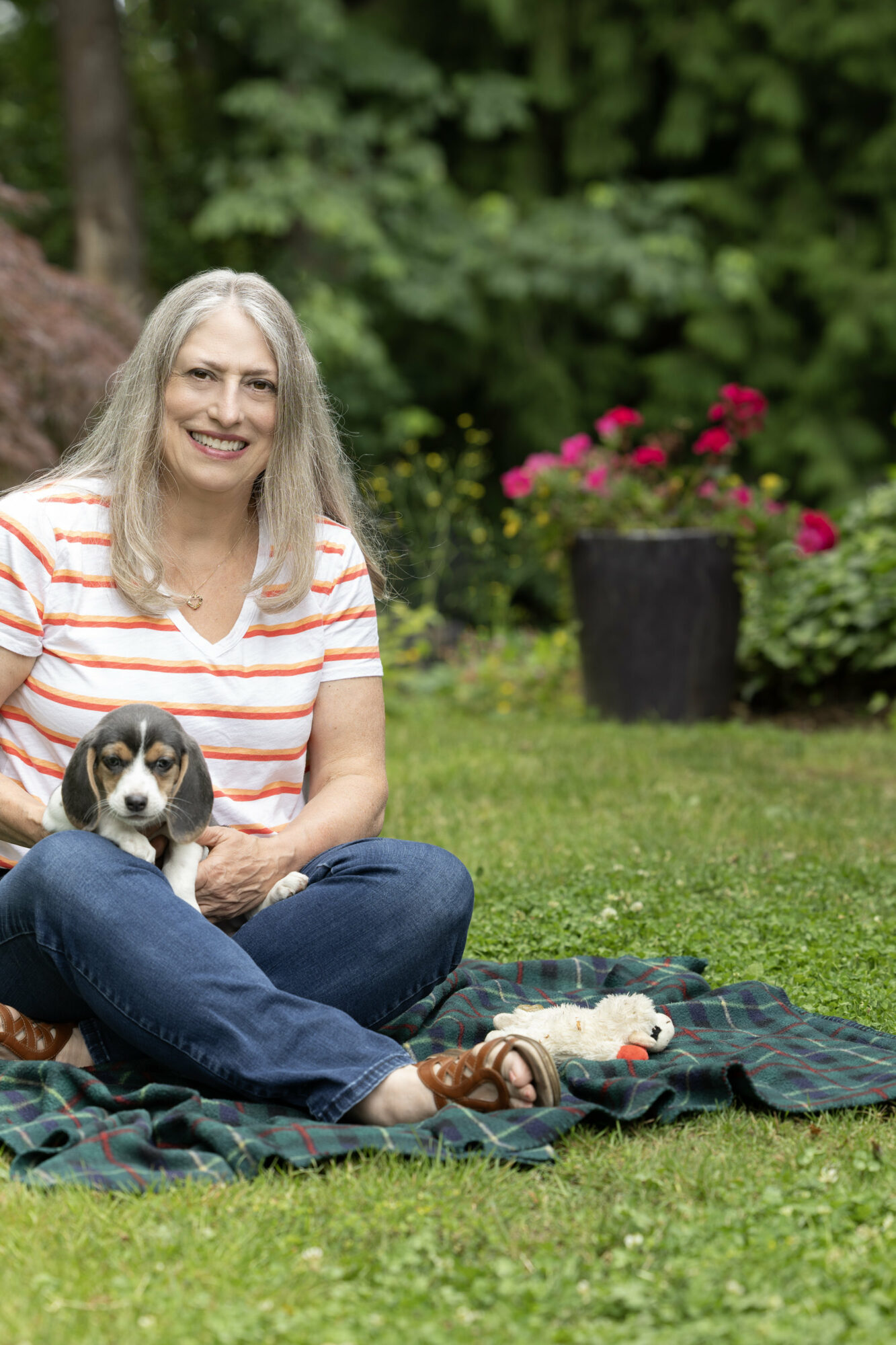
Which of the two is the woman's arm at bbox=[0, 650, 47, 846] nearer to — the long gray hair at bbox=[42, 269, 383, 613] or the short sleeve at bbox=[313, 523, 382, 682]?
the long gray hair at bbox=[42, 269, 383, 613]

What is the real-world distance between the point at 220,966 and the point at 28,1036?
584 mm

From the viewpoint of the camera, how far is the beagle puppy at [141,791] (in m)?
2.33

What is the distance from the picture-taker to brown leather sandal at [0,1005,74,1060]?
8.45 ft

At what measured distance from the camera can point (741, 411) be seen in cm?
A: 716

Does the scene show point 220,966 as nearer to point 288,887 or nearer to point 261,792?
point 288,887

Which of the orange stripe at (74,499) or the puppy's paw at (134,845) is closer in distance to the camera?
the puppy's paw at (134,845)

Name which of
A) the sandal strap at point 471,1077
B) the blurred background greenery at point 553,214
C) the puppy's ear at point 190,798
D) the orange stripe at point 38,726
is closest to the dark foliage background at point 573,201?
the blurred background greenery at point 553,214

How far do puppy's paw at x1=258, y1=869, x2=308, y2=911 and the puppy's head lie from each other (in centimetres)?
22

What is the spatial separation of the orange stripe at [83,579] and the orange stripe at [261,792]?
1.53 feet

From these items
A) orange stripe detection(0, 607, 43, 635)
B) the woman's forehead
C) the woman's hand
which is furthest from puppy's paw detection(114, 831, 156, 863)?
the woman's forehead

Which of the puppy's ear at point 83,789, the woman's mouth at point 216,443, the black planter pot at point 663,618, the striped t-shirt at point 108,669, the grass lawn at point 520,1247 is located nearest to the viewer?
the grass lawn at point 520,1247

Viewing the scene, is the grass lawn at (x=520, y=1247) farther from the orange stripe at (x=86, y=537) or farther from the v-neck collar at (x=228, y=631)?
the orange stripe at (x=86, y=537)

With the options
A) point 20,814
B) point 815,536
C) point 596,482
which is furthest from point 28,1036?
point 815,536

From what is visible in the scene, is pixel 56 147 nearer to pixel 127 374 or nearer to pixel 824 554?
pixel 824 554
